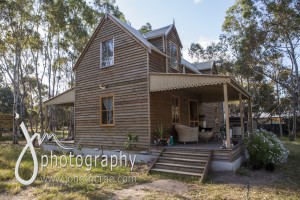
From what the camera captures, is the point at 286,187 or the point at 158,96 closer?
→ the point at 286,187

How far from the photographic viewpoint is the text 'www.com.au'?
287 inches

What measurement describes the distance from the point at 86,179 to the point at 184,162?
340 centimetres

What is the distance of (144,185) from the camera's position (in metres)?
6.97

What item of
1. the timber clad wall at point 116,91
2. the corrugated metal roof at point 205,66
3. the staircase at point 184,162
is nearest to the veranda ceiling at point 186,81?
the timber clad wall at point 116,91

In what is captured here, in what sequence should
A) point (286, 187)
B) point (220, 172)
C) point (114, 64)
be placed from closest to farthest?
point (286, 187), point (220, 172), point (114, 64)

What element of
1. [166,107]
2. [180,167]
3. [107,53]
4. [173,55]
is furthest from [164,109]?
[107,53]

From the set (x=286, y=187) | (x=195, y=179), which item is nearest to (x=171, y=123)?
(x=195, y=179)

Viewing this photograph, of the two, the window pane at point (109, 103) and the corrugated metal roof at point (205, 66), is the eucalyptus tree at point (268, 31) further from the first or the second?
the window pane at point (109, 103)

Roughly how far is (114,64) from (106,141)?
3975 millimetres

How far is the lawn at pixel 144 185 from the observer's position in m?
6.02

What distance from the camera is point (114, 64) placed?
1228cm

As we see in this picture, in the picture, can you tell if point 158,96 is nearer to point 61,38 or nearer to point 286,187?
point 286,187

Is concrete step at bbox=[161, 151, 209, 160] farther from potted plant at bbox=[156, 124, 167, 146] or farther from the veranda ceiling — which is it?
the veranda ceiling

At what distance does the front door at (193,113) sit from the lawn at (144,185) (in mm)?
A: 6289
